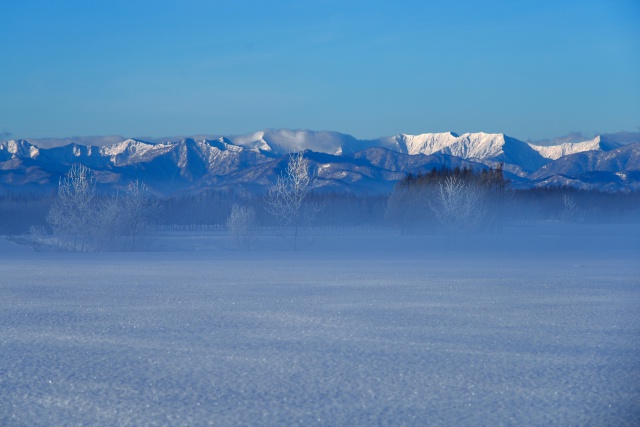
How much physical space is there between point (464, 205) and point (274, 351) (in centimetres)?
5926

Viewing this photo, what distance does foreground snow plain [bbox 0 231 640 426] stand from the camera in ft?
27.1

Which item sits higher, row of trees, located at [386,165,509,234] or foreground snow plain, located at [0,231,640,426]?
row of trees, located at [386,165,509,234]

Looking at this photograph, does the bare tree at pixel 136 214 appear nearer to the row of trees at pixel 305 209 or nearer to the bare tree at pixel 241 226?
the row of trees at pixel 305 209

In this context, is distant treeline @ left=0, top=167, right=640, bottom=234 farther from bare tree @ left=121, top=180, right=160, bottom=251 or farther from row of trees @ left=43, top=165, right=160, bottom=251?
row of trees @ left=43, top=165, right=160, bottom=251

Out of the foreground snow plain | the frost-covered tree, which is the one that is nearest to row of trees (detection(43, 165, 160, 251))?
the frost-covered tree

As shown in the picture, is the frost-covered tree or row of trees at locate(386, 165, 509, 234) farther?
row of trees at locate(386, 165, 509, 234)

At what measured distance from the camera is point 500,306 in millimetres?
17500

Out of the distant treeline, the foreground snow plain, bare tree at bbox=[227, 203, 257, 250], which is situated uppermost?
Answer: the distant treeline

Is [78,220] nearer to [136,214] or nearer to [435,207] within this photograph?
[136,214]

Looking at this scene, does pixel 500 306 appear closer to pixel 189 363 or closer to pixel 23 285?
pixel 189 363

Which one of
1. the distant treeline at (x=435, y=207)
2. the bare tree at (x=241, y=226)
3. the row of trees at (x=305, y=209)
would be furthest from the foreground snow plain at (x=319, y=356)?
the distant treeline at (x=435, y=207)

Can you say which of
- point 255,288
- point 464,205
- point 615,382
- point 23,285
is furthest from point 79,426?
point 464,205

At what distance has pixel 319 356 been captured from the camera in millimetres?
11203

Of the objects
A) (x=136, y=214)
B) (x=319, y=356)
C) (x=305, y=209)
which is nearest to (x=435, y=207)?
(x=305, y=209)
